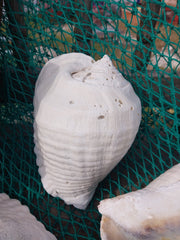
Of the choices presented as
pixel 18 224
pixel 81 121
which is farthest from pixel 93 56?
pixel 18 224

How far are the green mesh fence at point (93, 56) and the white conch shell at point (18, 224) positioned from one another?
63 millimetres

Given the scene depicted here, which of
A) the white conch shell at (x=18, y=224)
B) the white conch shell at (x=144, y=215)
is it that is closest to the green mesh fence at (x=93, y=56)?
the white conch shell at (x=18, y=224)

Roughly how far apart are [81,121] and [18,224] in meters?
0.40

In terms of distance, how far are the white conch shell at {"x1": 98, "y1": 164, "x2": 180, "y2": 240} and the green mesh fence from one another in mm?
363

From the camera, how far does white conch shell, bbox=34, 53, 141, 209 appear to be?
0.93 meters

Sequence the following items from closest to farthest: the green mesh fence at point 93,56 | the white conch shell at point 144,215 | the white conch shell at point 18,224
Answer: the white conch shell at point 144,215, the white conch shell at point 18,224, the green mesh fence at point 93,56

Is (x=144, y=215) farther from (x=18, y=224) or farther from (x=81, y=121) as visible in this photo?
(x=18, y=224)

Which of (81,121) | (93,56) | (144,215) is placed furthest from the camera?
(93,56)

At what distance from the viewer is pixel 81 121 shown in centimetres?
92

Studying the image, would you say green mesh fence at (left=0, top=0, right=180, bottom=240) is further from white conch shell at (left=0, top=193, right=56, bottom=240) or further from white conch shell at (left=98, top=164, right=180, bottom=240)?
white conch shell at (left=98, top=164, right=180, bottom=240)

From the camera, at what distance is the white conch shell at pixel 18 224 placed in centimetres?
91

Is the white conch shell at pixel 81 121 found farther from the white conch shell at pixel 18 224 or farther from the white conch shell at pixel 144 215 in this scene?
the white conch shell at pixel 144 215

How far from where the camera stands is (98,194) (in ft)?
3.70

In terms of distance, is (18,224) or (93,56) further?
(93,56)
